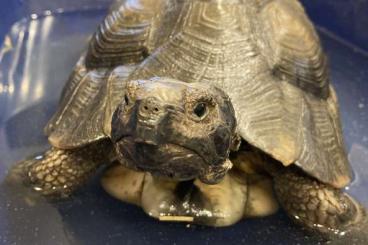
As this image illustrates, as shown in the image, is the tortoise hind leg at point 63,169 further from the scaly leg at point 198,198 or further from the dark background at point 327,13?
the dark background at point 327,13

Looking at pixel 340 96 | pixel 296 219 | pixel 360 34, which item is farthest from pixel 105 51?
pixel 360 34

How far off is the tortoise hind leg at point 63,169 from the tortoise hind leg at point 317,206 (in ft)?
2.30

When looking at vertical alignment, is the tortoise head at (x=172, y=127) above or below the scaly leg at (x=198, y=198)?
above

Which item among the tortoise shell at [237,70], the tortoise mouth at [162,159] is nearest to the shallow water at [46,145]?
the tortoise shell at [237,70]

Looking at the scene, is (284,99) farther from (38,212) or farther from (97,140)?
(38,212)

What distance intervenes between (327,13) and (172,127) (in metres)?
2.53

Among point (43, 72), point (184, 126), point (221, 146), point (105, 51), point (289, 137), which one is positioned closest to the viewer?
point (184, 126)

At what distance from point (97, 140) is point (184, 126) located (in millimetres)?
548

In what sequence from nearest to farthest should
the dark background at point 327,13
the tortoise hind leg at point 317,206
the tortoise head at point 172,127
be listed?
1. the tortoise head at point 172,127
2. the tortoise hind leg at point 317,206
3. the dark background at point 327,13

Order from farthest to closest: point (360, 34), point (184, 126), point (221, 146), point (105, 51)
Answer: point (360, 34) < point (105, 51) < point (221, 146) < point (184, 126)

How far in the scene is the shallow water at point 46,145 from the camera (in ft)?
7.37

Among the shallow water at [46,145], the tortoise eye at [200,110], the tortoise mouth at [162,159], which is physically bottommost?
the shallow water at [46,145]

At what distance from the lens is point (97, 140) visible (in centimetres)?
210

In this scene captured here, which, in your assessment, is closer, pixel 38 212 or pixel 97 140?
pixel 97 140
